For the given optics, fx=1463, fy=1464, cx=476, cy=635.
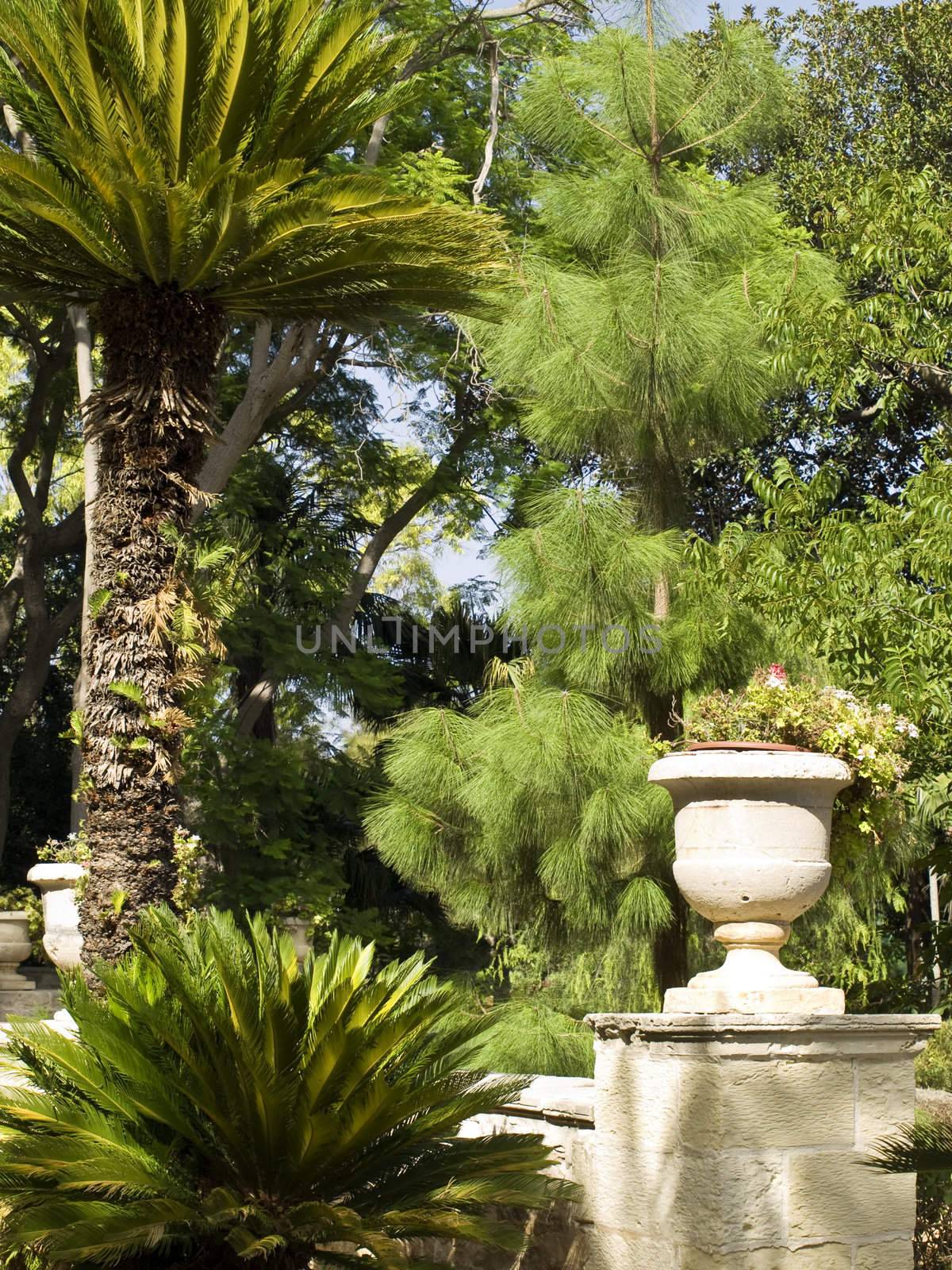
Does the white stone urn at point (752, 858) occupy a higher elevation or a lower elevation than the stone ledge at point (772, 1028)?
higher

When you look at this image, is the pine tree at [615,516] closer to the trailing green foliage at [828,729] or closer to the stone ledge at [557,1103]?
the trailing green foliage at [828,729]

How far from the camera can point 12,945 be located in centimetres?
1383

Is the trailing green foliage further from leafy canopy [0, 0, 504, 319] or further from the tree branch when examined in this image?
the tree branch

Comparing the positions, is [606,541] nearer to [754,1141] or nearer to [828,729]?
[828,729]

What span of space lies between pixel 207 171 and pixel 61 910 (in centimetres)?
544

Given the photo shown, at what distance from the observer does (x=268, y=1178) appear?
4871 millimetres

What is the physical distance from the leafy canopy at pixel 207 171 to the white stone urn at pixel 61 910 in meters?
4.02

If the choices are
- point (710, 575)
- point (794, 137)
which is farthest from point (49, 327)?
point (710, 575)

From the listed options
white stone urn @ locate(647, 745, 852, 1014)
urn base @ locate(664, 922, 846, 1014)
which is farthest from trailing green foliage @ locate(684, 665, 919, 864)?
urn base @ locate(664, 922, 846, 1014)

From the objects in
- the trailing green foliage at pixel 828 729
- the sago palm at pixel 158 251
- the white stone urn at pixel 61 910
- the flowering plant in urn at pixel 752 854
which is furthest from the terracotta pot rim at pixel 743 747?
the white stone urn at pixel 61 910

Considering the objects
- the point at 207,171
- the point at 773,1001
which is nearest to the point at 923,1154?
the point at 773,1001

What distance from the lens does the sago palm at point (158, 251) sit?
7391 millimetres

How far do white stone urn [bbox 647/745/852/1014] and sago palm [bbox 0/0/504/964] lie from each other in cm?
369

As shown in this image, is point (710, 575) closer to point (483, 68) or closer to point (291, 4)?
point (291, 4)
